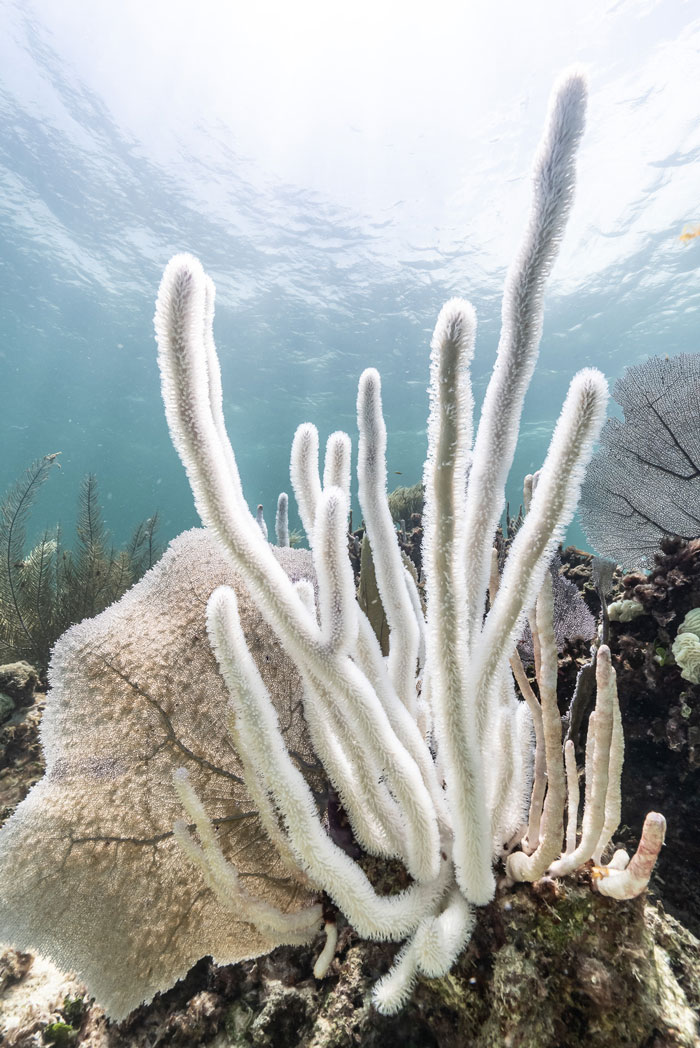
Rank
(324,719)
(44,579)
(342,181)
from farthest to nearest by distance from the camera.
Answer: (342,181) → (44,579) → (324,719)

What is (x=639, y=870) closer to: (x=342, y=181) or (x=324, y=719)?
(x=324, y=719)

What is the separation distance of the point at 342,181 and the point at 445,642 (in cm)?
2125

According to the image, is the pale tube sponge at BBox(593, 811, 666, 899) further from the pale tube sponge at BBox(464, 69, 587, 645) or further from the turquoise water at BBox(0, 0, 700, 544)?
the turquoise water at BBox(0, 0, 700, 544)

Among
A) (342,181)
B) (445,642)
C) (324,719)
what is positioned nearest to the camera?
(445,642)

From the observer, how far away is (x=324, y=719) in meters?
1.55

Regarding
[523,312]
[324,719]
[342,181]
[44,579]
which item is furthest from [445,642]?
[342,181]

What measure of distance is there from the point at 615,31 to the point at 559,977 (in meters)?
19.6

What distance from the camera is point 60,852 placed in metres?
1.61

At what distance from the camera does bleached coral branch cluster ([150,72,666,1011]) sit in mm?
1093

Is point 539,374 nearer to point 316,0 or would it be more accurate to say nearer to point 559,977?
point 316,0

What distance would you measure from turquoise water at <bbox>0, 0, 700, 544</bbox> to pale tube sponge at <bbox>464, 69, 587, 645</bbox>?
17.9m

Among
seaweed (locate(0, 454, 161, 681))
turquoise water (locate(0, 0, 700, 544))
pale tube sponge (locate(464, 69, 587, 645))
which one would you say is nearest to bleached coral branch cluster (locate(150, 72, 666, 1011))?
pale tube sponge (locate(464, 69, 587, 645))

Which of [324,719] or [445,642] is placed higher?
[445,642]

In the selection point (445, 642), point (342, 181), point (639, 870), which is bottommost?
point (639, 870)
